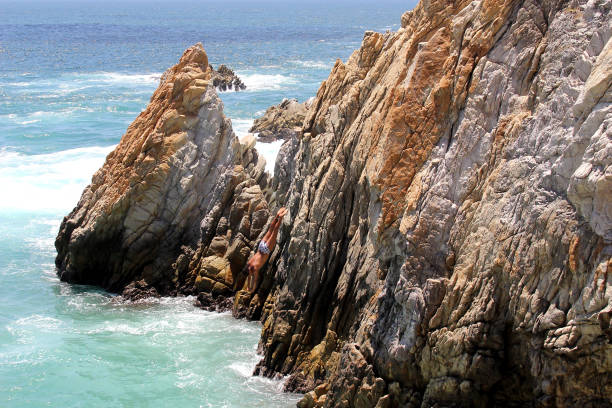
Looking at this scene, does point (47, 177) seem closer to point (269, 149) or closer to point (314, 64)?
point (269, 149)

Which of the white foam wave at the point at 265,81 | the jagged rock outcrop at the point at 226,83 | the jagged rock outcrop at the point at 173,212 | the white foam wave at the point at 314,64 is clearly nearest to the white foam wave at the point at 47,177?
the jagged rock outcrop at the point at 173,212

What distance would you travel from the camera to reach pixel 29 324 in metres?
21.9

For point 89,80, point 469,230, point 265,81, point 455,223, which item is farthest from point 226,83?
point 469,230

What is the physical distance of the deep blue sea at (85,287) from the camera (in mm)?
17998

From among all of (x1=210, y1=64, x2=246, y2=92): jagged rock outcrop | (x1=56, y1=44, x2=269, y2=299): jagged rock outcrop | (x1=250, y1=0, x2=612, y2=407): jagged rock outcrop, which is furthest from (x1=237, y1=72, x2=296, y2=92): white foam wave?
(x1=250, y1=0, x2=612, y2=407): jagged rock outcrop

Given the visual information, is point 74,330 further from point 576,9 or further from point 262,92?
point 262,92

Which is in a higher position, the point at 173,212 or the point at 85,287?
the point at 173,212

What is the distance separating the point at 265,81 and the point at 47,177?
119ft

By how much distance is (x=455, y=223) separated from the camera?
14258 mm

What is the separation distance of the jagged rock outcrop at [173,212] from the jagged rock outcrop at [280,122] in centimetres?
1745

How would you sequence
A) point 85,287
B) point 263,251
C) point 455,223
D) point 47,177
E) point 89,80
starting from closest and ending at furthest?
point 455,223, point 263,251, point 85,287, point 47,177, point 89,80

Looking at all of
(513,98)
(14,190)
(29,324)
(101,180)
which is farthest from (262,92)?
(513,98)

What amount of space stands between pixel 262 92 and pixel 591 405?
53.9 meters

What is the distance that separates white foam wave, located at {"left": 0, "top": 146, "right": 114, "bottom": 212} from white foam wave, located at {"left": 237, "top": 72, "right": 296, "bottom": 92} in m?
25.5
